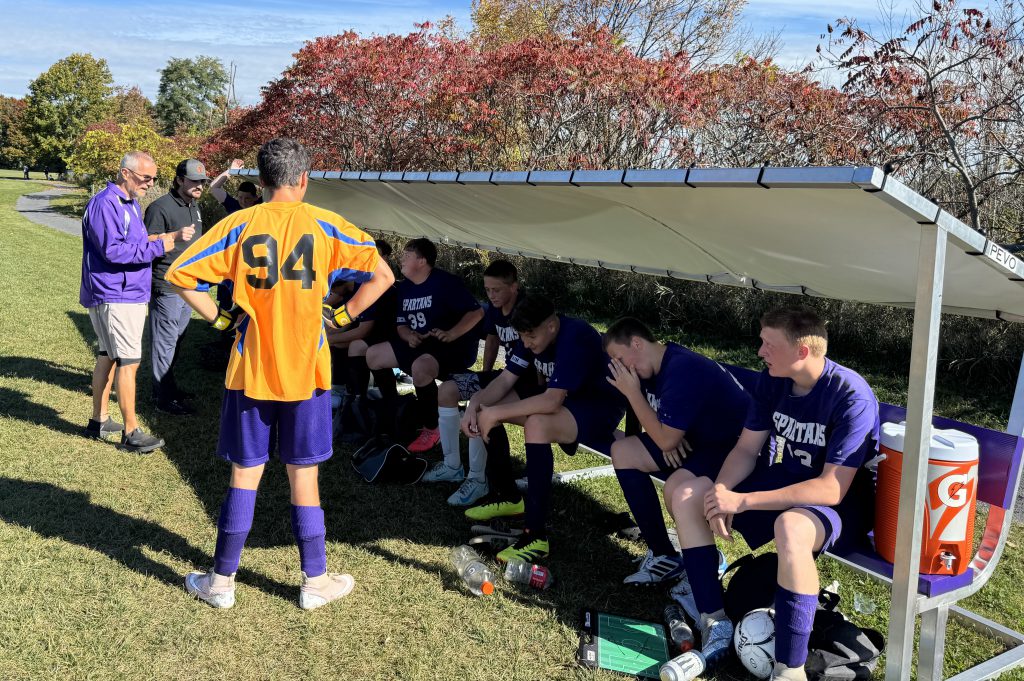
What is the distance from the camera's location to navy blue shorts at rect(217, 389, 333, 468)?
10.9 feet

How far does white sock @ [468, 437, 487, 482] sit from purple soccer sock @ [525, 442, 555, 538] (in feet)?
2.41

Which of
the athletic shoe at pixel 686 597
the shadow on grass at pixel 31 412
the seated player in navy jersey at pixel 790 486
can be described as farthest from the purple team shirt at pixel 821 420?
the shadow on grass at pixel 31 412

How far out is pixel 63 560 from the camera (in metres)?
3.78

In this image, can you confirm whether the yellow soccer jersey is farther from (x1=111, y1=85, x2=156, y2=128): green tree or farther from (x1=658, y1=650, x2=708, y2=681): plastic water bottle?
(x1=111, y1=85, x2=156, y2=128): green tree

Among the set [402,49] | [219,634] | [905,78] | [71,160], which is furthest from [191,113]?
[219,634]

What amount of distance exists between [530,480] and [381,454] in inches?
52.8

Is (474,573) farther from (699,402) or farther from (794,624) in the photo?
(794,624)

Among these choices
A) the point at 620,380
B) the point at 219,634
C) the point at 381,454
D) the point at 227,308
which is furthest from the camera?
the point at 381,454

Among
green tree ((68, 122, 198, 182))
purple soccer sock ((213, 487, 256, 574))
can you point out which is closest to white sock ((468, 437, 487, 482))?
purple soccer sock ((213, 487, 256, 574))

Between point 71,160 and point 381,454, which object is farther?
point 71,160

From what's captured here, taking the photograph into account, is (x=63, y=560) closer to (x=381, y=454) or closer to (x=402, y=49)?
(x=381, y=454)

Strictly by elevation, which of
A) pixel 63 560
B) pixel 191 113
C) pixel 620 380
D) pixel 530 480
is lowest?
pixel 63 560

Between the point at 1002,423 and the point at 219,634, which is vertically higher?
the point at 1002,423

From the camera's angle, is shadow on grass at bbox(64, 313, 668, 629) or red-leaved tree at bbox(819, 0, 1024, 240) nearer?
shadow on grass at bbox(64, 313, 668, 629)
